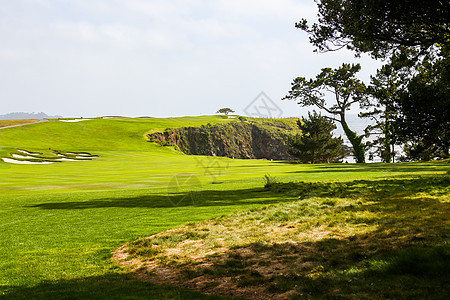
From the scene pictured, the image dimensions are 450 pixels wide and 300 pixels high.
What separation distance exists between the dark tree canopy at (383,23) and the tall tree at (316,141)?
46856mm

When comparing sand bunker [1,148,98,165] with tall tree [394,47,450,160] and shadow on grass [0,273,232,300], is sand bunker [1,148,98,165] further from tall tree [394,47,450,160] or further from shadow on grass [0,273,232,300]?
tall tree [394,47,450,160]

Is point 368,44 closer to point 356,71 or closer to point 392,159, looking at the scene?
point 356,71

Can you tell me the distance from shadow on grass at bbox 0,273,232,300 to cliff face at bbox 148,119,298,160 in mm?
99606

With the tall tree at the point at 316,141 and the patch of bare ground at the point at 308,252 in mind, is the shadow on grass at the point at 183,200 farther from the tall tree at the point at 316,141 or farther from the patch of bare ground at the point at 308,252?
the tall tree at the point at 316,141

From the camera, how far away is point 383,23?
19766 millimetres

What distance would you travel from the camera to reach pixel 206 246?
11102 millimetres

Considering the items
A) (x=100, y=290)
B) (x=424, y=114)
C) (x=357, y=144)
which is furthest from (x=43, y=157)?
(x=424, y=114)

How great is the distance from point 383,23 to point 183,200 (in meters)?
16.6

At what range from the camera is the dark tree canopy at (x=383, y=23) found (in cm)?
1609

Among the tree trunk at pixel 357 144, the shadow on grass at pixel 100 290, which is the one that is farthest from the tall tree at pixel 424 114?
the tree trunk at pixel 357 144

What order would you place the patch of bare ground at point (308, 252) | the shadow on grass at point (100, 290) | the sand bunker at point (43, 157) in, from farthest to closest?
the sand bunker at point (43, 157), the shadow on grass at point (100, 290), the patch of bare ground at point (308, 252)

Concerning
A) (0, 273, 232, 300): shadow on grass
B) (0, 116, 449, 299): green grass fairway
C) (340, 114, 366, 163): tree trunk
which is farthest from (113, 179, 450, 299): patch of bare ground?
(340, 114, 366, 163): tree trunk

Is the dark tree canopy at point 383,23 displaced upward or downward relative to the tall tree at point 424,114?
upward

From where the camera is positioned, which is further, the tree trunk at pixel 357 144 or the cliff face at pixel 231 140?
the cliff face at pixel 231 140
